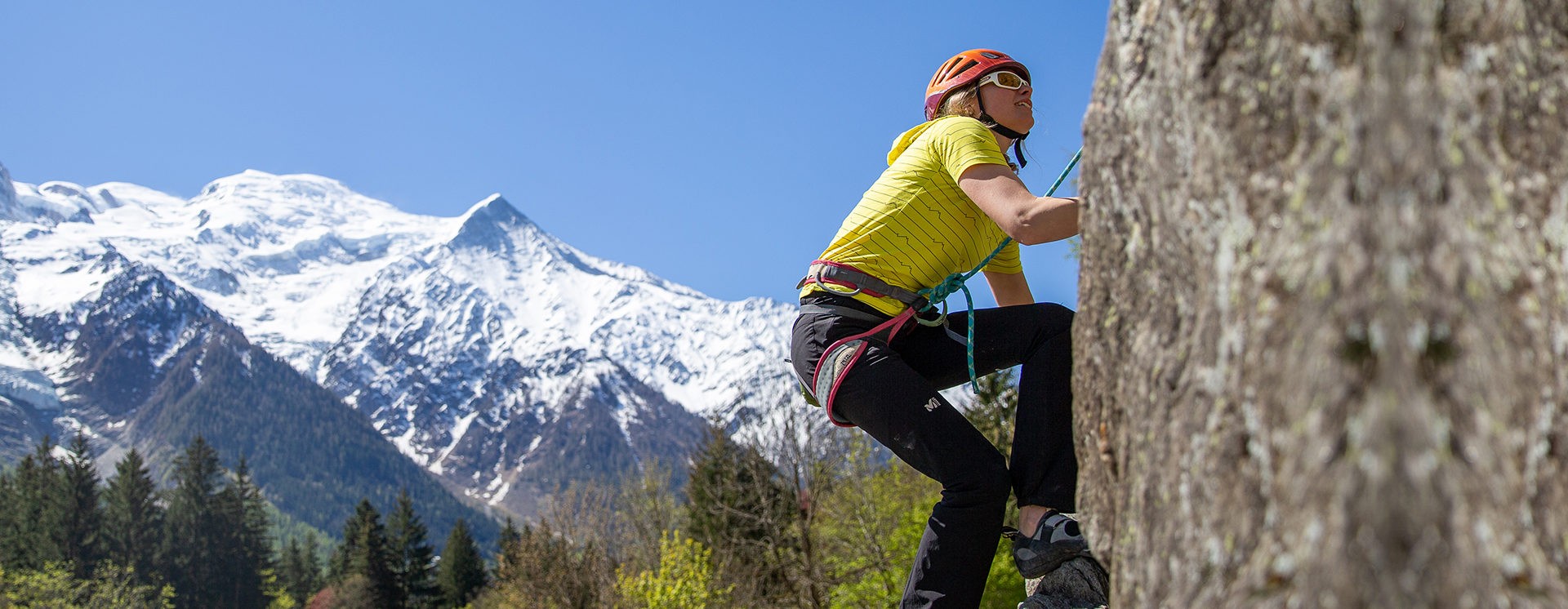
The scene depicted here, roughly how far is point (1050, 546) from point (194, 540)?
92.3 m

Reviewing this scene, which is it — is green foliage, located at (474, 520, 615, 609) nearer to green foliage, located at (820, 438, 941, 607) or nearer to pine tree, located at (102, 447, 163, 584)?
green foliage, located at (820, 438, 941, 607)

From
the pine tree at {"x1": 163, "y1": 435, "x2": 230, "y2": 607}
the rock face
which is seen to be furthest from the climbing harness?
the pine tree at {"x1": 163, "y1": 435, "x2": 230, "y2": 607}

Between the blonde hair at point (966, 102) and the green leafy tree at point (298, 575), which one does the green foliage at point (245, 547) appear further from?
the blonde hair at point (966, 102)

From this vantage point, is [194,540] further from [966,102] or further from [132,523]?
[966,102]

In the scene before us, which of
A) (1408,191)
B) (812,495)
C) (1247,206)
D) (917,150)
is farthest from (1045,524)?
(812,495)

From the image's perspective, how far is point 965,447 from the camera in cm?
331

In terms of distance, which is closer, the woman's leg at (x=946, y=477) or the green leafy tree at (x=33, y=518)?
the woman's leg at (x=946, y=477)

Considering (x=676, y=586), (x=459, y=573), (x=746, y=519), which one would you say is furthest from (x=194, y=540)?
(x=676, y=586)

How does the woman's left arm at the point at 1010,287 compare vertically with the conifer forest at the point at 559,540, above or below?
below

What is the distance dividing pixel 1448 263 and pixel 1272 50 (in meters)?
0.47

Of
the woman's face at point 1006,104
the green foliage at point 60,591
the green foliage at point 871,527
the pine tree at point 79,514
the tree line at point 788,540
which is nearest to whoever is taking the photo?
the woman's face at point 1006,104

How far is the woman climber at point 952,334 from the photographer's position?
129 inches

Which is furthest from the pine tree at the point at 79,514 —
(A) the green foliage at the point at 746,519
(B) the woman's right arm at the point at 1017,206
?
(B) the woman's right arm at the point at 1017,206

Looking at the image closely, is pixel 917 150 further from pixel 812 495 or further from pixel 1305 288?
pixel 812 495
